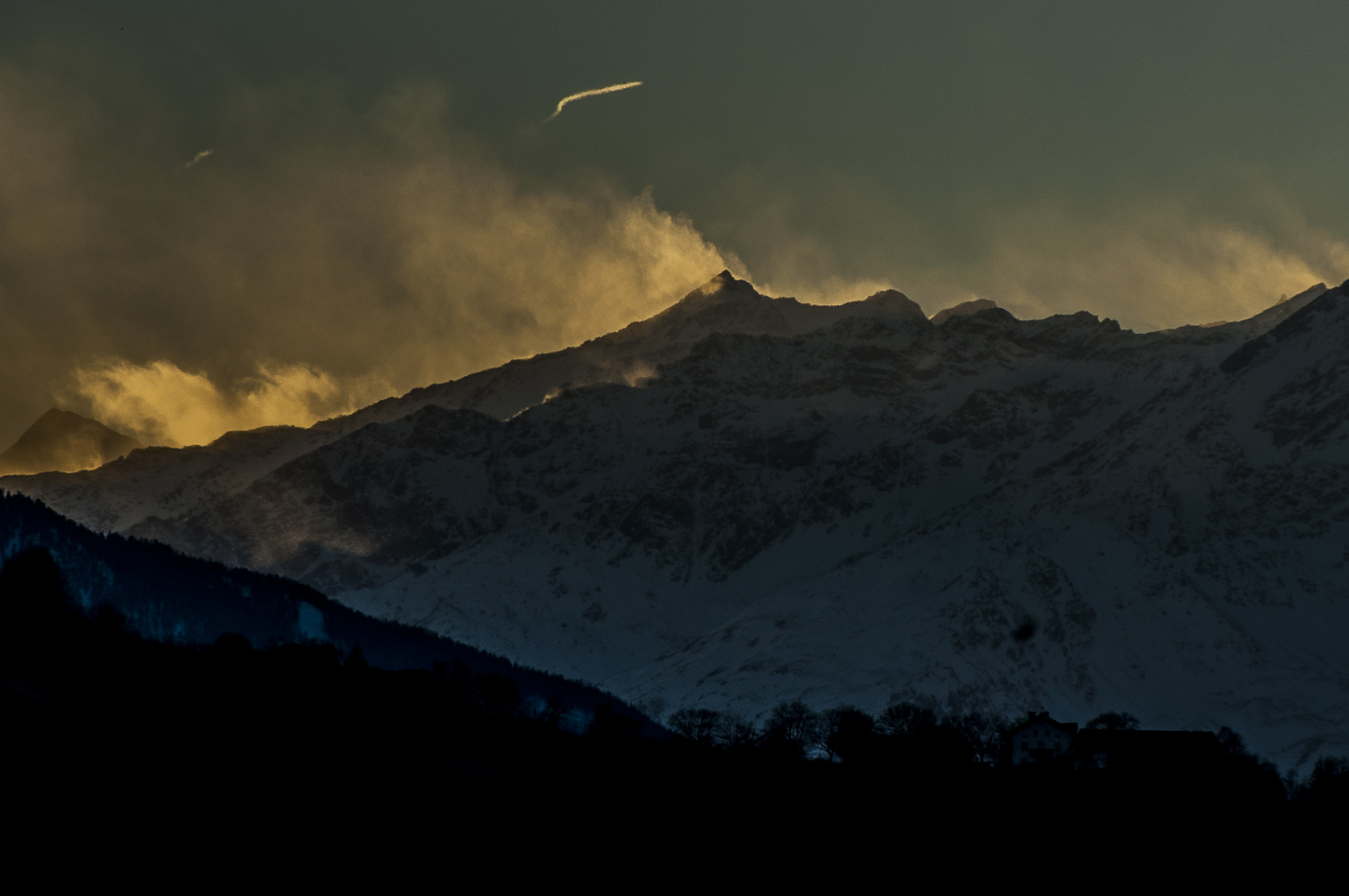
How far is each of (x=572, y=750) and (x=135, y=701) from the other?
38.7 metres

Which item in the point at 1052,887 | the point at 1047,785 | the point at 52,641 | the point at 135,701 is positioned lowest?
the point at 1052,887

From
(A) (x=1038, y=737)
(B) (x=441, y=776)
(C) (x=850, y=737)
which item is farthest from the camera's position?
(A) (x=1038, y=737)

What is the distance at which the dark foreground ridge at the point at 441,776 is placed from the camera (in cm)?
9188

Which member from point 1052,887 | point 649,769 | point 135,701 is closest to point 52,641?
point 135,701

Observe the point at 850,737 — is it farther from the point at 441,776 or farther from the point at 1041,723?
the point at 441,776

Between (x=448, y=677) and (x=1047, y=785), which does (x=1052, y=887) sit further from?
(x=448, y=677)

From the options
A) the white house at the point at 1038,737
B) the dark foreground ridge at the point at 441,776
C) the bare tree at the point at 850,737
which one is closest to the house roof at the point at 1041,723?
the white house at the point at 1038,737

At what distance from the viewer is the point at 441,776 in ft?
351

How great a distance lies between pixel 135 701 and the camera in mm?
106062

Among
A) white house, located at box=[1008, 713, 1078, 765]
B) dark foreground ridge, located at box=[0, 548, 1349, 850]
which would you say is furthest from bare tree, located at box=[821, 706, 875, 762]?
white house, located at box=[1008, 713, 1078, 765]

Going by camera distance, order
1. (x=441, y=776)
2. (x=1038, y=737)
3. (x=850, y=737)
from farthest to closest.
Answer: (x=1038, y=737) < (x=850, y=737) < (x=441, y=776)

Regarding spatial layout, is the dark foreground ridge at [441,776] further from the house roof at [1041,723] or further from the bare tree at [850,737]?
the house roof at [1041,723]

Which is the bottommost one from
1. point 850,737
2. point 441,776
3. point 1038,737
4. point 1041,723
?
point 441,776

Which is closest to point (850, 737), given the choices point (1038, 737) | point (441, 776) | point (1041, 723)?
point (1038, 737)
